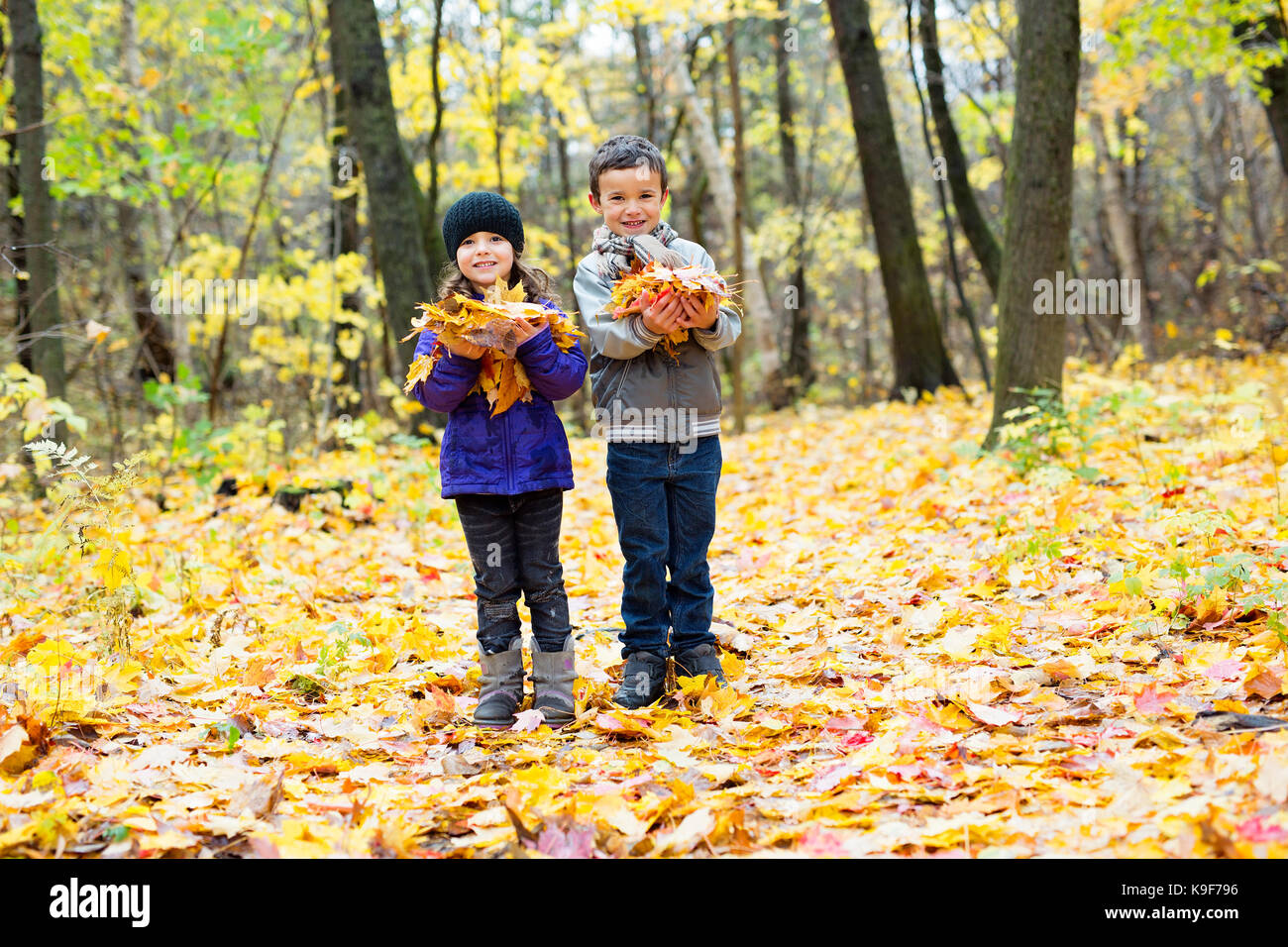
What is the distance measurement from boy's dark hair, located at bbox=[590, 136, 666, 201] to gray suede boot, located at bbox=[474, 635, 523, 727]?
1584 mm

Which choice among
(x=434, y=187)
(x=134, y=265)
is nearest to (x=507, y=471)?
(x=434, y=187)

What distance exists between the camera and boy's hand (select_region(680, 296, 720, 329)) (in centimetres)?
284

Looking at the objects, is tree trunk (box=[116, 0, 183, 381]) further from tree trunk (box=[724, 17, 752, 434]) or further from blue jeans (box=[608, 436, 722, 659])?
blue jeans (box=[608, 436, 722, 659])

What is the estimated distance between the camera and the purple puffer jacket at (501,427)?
115 inches

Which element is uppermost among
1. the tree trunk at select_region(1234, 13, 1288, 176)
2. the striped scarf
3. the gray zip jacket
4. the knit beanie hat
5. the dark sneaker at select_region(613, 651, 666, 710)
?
the tree trunk at select_region(1234, 13, 1288, 176)

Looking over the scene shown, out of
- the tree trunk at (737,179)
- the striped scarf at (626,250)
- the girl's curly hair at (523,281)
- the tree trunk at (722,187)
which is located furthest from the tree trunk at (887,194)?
Answer: the girl's curly hair at (523,281)

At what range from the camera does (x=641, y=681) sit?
313 centimetres

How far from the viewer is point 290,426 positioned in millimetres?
10430

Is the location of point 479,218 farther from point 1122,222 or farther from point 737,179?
point 1122,222

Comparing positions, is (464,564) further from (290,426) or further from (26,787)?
(290,426)

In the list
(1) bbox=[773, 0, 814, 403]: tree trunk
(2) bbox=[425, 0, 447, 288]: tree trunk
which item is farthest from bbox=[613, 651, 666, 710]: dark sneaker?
(1) bbox=[773, 0, 814, 403]: tree trunk

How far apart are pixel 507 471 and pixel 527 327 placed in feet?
1.51

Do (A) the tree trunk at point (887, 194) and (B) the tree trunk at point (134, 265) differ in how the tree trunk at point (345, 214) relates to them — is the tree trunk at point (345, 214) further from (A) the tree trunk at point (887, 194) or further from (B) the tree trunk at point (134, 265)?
(A) the tree trunk at point (887, 194)
